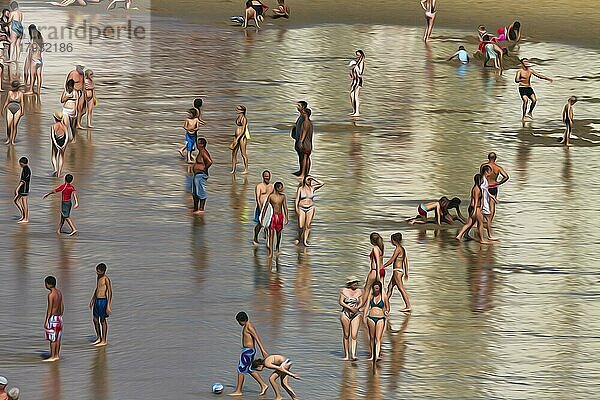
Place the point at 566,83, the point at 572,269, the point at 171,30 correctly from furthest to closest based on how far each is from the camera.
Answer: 1. the point at 171,30
2. the point at 566,83
3. the point at 572,269

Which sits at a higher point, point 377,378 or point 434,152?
point 434,152

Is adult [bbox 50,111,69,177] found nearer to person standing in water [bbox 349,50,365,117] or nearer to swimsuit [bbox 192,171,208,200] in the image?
swimsuit [bbox 192,171,208,200]

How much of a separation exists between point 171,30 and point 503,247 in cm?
2314

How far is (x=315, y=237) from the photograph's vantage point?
2723 cm

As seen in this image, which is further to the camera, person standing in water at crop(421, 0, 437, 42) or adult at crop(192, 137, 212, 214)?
person standing in water at crop(421, 0, 437, 42)

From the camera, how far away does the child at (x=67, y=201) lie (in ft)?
85.4

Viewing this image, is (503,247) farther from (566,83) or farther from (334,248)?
(566,83)

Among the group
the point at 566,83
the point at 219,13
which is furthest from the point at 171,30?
the point at 566,83

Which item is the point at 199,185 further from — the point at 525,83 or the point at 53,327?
the point at 525,83

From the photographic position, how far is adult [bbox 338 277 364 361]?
67.7ft

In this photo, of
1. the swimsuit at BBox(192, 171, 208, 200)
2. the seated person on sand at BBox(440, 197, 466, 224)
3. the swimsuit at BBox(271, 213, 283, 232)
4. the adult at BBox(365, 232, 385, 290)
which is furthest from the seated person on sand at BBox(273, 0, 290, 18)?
the adult at BBox(365, 232, 385, 290)

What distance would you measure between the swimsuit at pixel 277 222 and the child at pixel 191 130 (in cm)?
616

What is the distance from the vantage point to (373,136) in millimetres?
35500

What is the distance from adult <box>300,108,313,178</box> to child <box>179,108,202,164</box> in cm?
244
